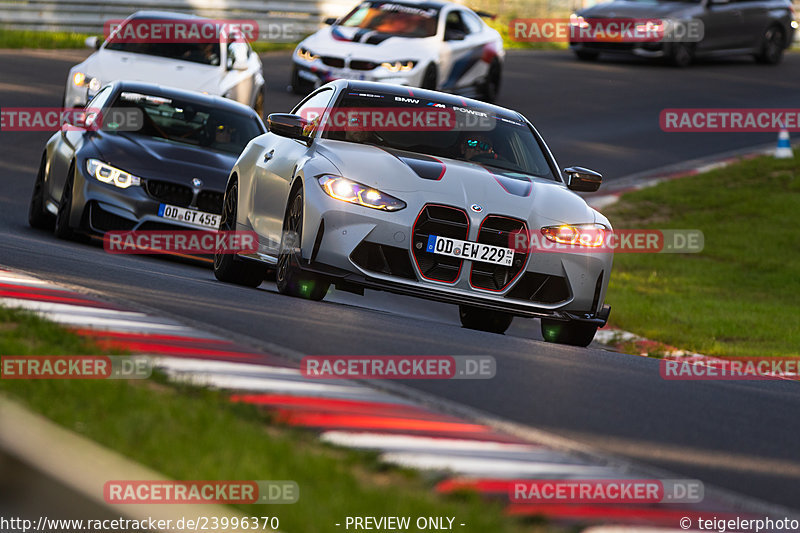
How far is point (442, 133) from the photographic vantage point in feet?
31.4

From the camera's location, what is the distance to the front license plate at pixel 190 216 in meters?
11.3

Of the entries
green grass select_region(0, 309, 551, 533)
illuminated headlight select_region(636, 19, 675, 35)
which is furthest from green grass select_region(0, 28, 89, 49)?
green grass select_region(0, 309, 551, 533)

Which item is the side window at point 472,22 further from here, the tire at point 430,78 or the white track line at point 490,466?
the white track line at point 490,466

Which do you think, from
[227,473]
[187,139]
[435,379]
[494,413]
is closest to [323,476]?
[227,473]

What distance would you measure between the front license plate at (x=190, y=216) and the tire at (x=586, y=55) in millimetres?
19735

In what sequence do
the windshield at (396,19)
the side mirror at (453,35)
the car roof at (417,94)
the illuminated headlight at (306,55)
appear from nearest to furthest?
Answer: the car roof at (417,94), the illuminated headlight at (306,55), the windshield at (396,19), the side mirror at (453,35)

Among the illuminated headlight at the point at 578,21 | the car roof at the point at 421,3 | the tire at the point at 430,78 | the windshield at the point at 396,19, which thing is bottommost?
the illuminated headlight at the point at 578,21

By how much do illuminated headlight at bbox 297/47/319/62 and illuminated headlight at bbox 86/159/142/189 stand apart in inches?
398

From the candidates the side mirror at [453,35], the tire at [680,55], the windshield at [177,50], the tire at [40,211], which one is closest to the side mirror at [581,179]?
the tire at [40,211]

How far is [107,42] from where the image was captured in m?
17.9

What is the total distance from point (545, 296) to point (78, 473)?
6.05 m

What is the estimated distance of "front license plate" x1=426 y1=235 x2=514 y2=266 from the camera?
27.2ft

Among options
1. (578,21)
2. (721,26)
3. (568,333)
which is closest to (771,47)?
(721,26)

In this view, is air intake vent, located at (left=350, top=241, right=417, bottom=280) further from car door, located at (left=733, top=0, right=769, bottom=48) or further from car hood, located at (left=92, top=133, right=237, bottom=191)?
car door, located at (left=733, top=0, right=769, bottom=48)
